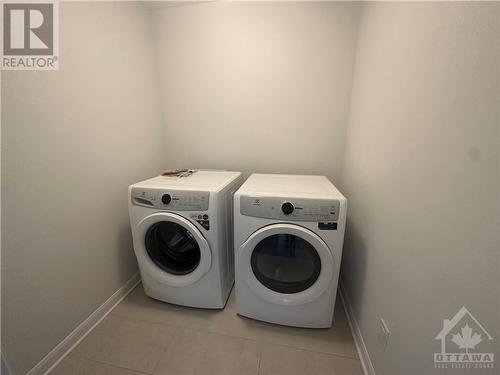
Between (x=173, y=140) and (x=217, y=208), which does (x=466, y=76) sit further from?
(x=173, y=140)

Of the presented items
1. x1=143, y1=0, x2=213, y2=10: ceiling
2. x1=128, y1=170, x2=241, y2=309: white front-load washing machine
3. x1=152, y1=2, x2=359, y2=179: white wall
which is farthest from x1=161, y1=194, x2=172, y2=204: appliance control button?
x1=143, y1=0, x2=213, y2=10: ceiling

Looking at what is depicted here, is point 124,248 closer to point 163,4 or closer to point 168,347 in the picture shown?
point 168,347

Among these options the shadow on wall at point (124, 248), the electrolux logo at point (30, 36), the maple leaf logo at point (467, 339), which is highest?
the electrolux logo at point (30, 36)

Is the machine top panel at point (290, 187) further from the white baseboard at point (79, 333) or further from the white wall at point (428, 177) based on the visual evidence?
the white baseboard at point (79, 333)

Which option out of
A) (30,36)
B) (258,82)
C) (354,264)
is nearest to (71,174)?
(30,36)

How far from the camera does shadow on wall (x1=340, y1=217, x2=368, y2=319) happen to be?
1107 mm

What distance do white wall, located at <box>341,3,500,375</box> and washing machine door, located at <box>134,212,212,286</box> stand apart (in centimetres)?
88

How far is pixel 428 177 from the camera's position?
630 millimetres

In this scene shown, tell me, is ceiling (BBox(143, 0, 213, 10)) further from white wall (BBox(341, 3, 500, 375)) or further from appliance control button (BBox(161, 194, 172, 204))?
appliance control button (BBox(161, 194, 172, 204))

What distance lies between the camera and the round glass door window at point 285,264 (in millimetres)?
1085

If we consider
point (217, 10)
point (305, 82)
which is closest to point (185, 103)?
point (217, 10)

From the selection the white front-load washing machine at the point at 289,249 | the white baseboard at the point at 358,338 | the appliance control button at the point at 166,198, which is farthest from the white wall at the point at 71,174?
the white baseboard at the point at 358,338

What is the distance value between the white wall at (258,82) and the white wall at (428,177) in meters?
0.40

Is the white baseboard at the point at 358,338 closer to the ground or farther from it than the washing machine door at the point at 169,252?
closer to the ground
